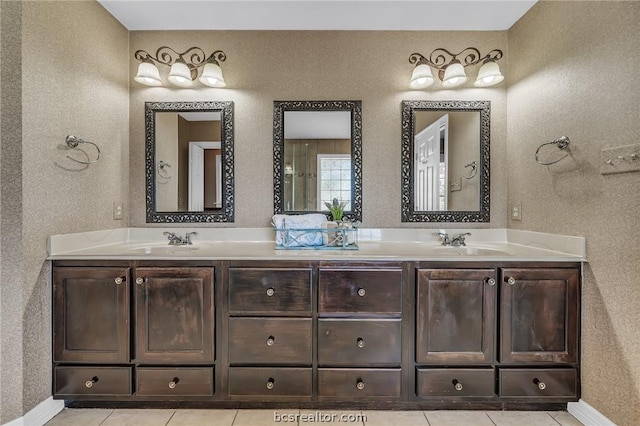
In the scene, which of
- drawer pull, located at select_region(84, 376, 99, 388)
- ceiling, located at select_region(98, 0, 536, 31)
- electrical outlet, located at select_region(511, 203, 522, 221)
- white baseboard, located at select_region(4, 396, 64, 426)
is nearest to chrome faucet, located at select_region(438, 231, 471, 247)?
electrical outlet, located at select_region(511, 203, 522, 221)

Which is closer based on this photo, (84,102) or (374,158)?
(84,102)

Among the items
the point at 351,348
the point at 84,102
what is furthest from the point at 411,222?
the point at 84,102

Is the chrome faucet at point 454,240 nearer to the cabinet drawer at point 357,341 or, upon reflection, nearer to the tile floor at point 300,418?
the cabinet drawer at point 357,341

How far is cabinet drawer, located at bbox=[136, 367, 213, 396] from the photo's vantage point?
1.69 m

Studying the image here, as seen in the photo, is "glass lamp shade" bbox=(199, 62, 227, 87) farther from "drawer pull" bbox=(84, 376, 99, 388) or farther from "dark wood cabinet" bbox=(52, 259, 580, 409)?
"drawer pull" bbox=(84, 376, 99, 388)

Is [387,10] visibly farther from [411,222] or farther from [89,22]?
[89,22]

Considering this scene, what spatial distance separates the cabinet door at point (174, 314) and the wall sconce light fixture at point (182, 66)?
4.42 ft

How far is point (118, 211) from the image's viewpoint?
2.20 metres

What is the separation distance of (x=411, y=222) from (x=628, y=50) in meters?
1.40

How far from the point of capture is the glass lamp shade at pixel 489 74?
211cm

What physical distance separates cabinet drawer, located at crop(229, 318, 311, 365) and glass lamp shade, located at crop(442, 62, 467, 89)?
1864mm

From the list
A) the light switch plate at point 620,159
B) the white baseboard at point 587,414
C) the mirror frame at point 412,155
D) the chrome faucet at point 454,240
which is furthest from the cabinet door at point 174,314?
the light switch plate at point 620,159

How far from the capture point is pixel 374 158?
7.50 feet

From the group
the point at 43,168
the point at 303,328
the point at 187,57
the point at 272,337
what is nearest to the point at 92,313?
the point at 43,168
